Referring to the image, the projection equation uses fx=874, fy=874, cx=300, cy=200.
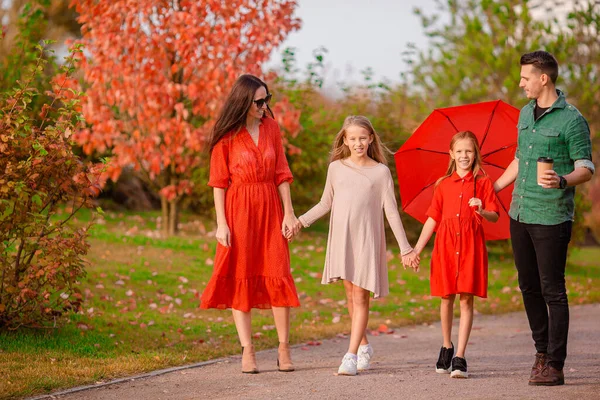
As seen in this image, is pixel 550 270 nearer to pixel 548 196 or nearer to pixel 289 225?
pixel 548 196

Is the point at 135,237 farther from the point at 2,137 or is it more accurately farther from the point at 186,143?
the point at 2,137

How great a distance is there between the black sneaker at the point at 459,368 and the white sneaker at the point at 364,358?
674 mm

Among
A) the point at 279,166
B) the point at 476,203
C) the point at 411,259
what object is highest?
the point at 279,166

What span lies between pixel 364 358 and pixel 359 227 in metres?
0.98

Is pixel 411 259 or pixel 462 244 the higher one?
pixel 462 244

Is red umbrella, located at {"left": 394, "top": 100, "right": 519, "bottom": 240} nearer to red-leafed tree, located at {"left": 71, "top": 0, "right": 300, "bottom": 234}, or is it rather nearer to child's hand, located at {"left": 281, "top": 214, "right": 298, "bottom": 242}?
child's hand, located at {"left": 281, "top": 214, "right": 298, "bottom": 242}

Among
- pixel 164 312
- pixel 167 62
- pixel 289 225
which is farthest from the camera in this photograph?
pixel 167 62

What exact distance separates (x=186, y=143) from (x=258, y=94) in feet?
21.4

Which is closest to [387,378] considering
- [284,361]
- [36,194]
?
[284,361]

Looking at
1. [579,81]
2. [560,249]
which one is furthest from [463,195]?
[579,81]

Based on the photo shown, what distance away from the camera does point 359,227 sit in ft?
19.6

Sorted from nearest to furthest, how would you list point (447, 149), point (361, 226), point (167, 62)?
point (361, 226) < point (447, 149) < point (167, 62)

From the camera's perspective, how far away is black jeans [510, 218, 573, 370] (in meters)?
5.46

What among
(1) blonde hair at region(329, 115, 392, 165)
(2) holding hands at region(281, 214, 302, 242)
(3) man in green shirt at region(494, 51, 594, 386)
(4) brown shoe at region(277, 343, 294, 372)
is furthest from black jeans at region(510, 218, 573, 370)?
(4) brown shoe at region(277, 343, 294, 372)
